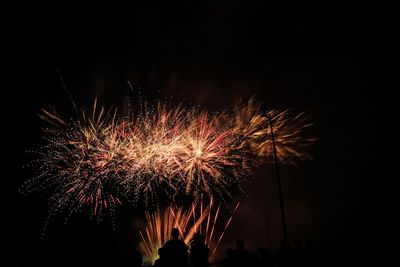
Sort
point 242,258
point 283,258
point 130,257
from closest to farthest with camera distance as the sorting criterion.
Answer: point 130,257, point 242,258, point 283,258

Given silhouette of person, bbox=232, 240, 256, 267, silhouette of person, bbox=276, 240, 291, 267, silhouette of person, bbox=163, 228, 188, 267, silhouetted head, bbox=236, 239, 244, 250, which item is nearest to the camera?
silhouette of person, bbox=163, 228, 188, 267

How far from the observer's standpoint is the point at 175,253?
275 inches

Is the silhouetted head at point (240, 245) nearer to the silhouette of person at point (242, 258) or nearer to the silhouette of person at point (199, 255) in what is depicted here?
the silhouette of person at point (242, 258)

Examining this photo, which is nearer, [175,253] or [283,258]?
[175,253]

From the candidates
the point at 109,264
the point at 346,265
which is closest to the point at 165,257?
A: the point at 109,264

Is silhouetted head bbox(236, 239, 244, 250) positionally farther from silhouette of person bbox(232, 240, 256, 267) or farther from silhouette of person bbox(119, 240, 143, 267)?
silhouette of person bbox(119, 240, 143, 267)

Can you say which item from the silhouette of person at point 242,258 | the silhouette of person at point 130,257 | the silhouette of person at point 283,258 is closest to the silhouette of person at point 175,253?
the silhouette of person at point 130,257

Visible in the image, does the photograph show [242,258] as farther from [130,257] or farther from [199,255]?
[130,257]

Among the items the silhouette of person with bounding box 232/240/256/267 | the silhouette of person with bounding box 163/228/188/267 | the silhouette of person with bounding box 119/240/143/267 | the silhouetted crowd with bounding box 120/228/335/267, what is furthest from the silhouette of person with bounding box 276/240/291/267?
the silhouette of person with bounding box 119/240/143/267

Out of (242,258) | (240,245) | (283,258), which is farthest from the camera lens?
(283,258)

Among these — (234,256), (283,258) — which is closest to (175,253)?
(234,256)

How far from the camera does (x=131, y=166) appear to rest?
20391mm

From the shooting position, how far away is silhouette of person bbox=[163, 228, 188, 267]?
693 centimetres

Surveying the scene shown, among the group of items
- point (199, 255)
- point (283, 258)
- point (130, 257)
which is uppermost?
point (130, 257)
